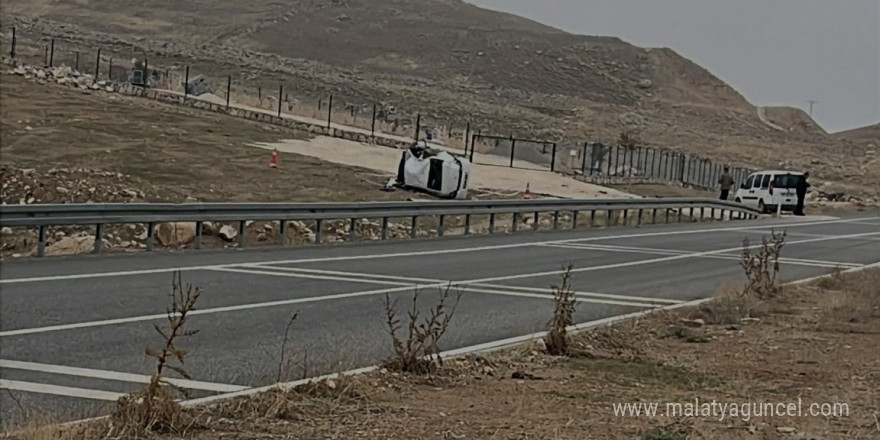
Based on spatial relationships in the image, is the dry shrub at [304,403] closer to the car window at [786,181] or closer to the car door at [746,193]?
the car window at [786,181]

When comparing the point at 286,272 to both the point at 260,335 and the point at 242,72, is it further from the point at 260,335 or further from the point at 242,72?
the point at 242,72

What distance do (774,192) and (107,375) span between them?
131ft

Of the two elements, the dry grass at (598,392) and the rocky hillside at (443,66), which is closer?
the dry grass at (598,392)

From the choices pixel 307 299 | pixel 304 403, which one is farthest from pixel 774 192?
pixel 304 403

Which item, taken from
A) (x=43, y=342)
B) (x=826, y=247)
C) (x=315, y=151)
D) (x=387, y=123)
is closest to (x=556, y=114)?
(x=387, y=123)

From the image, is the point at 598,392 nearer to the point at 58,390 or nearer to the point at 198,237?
the point at 58,390

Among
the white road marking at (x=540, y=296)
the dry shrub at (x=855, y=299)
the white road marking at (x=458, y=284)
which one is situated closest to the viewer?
the dry shrub at (x=855, y=299)

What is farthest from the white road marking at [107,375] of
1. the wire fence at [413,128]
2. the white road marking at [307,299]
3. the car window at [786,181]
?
the wire fence at [413,128]

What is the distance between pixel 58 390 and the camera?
8.96 metres

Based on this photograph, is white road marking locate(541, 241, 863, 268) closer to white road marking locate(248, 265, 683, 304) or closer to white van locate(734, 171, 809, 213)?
white road marking locate(248, 265, 683, 304)

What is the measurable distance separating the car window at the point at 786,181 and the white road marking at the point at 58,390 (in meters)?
40.7

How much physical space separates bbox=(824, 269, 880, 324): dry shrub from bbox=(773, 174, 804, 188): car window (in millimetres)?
27497

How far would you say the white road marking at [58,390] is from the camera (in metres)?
8.77

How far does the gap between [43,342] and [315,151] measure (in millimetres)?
38115
